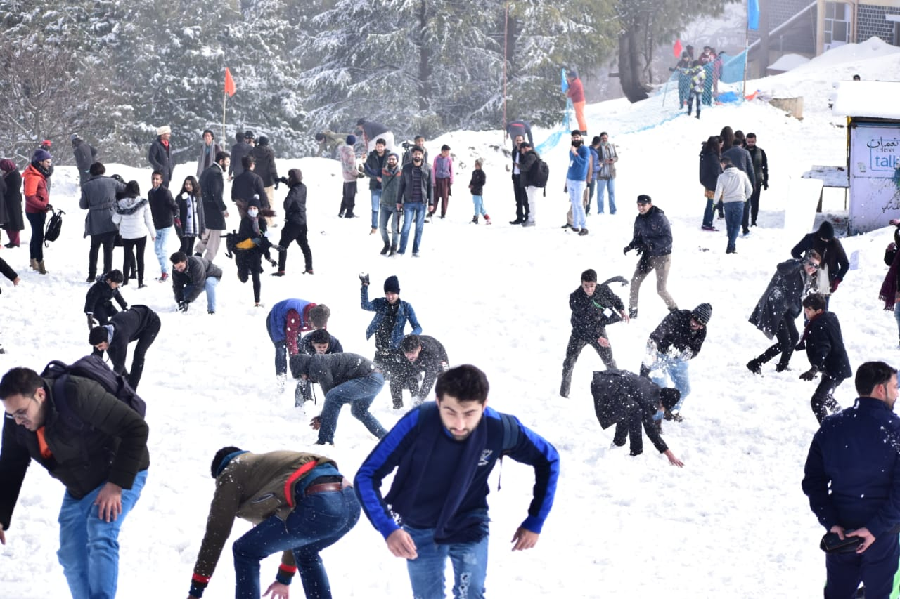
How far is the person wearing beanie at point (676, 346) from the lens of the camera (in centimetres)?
1029

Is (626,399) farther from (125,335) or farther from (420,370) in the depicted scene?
(125,335)

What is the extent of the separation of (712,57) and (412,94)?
1223 cm

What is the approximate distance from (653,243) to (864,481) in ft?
29.8

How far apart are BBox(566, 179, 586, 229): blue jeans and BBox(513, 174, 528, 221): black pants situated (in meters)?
1.25

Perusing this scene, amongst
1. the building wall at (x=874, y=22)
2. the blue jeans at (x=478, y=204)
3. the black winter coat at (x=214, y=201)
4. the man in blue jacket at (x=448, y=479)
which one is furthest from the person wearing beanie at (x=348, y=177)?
the building wall at (x=874, y=22)

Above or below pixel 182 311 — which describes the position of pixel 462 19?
above

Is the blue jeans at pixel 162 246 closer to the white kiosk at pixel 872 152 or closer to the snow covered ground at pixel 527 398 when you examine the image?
the snow covered ground at pixel 527 398

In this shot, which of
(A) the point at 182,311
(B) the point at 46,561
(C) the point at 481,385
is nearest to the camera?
(C) the point at 481,385

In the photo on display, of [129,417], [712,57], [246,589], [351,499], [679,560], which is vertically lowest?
[679,560]

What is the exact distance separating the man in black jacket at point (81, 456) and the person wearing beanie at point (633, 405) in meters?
5.05

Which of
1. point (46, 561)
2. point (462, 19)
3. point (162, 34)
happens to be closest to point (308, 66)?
point (162, 34)

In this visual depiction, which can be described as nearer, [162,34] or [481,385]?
[481,385]

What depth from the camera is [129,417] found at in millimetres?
5230

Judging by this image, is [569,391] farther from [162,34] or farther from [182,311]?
[162,34]
